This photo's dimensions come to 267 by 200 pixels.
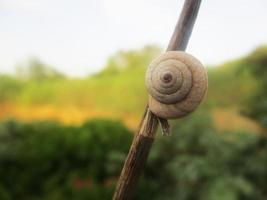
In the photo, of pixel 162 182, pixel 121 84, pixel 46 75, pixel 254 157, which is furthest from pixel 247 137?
pixel 46 75

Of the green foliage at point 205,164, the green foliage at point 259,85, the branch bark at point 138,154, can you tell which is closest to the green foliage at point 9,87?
the green foliage at point 205,164

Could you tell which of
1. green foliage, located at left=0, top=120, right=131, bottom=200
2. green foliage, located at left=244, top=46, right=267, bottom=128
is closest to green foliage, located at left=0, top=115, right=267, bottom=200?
green foliage, located at left=0, top=120, right=131, bottom=200

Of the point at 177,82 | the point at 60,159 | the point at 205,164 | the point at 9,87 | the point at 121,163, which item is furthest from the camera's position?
the point at 9,87

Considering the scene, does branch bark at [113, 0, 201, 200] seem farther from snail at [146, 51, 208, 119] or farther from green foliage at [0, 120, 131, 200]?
green foliage at [0, 120, 131, 200]

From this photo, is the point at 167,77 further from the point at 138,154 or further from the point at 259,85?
the point at 259,85

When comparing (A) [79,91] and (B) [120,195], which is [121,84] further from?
(B) [120,195]

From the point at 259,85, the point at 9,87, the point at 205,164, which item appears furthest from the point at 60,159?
the point at 259,85
